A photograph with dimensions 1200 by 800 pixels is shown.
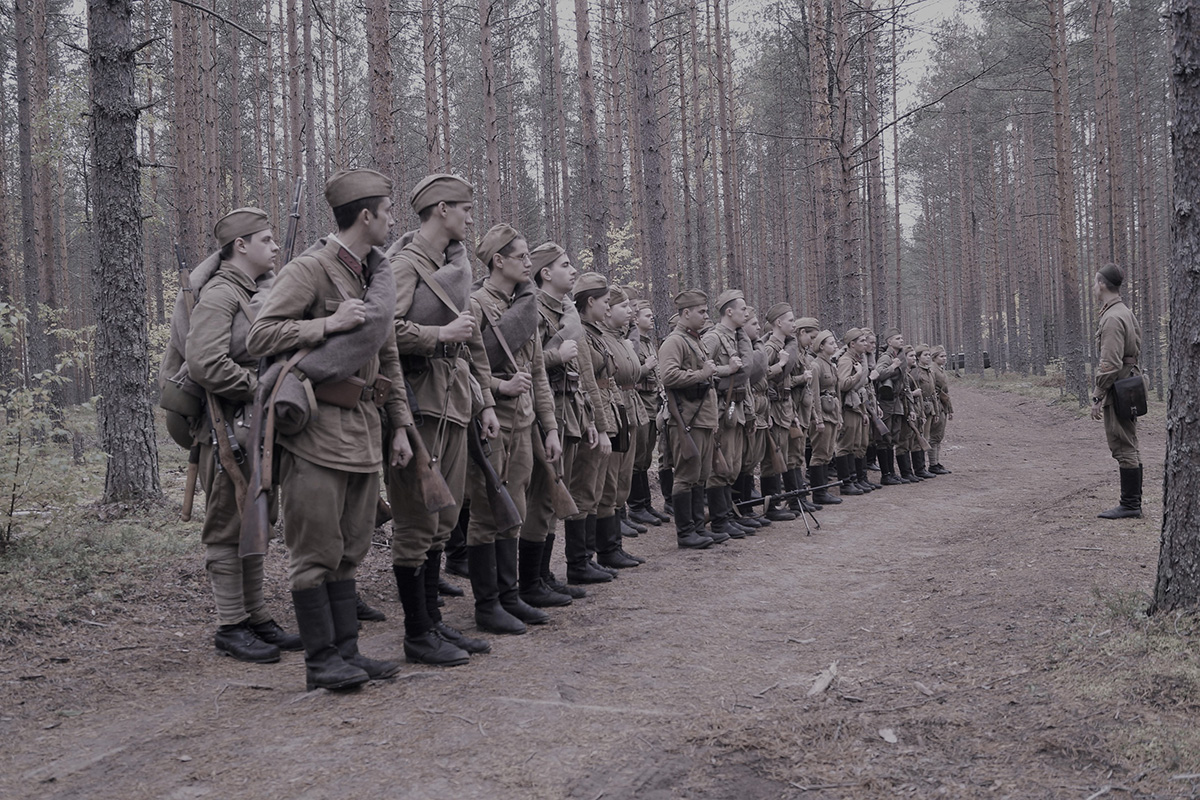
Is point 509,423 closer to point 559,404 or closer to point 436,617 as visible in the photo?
point 559,404

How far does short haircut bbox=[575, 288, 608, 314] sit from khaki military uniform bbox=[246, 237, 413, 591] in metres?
3.12

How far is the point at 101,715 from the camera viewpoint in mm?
4090

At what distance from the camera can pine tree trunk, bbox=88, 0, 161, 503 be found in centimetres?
756

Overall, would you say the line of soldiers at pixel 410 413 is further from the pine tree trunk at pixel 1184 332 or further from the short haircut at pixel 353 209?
the pine tree trunk at pixel 1184 332

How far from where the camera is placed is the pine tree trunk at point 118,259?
756 cm

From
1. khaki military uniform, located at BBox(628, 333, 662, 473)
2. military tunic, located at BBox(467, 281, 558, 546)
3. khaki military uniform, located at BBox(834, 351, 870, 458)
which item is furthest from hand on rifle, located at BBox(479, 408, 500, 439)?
khaki military uniform, located at BBox(834, 351, 870, 458)

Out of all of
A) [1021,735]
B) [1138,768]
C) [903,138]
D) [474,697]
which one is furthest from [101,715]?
[903,138]

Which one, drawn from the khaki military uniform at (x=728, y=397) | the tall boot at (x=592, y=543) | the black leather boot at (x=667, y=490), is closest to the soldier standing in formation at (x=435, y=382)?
the tall boot at (x=592, y=543)

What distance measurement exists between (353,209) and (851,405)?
30.8 feet

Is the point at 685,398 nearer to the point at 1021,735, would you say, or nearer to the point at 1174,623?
the point at 1174,623

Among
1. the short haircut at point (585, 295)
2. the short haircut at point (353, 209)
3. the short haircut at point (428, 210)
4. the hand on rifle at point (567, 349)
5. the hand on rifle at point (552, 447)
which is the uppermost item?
the short haircut at point (428, 210)

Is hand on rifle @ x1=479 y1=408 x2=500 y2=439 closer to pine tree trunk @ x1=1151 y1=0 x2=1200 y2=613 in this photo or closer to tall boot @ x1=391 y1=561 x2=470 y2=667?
tall boot @ x1=391 y1=561 x2=470 y2=667

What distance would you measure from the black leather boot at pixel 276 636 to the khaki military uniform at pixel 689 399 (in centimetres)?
415

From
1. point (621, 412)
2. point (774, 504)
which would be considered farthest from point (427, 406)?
point (774, 504)
